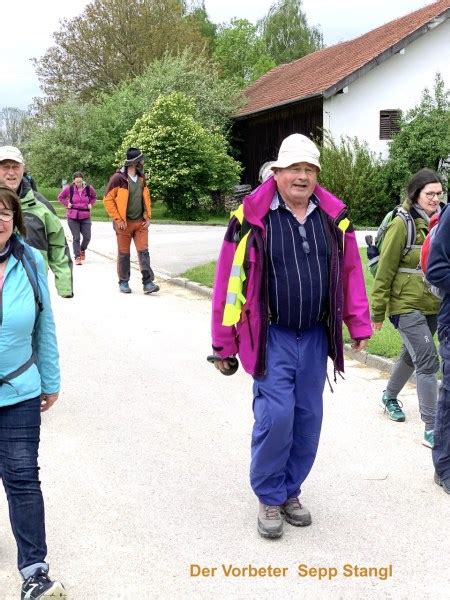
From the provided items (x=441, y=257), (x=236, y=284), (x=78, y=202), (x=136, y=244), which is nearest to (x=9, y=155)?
(x=236, y=284)

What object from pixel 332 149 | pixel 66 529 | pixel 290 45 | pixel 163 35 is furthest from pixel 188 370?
pixel 290 45

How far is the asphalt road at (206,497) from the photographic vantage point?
3.35m

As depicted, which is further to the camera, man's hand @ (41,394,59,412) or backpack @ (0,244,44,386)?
man's hand @ (41,394,59,412)

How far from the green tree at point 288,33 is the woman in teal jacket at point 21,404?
55.6 metres

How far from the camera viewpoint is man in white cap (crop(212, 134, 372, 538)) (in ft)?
11.9

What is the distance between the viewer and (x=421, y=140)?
81.5ft

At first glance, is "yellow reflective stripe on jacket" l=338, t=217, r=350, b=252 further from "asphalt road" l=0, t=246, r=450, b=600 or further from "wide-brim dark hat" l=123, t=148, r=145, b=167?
"wide-brim dark hat" l=123, t=148, r=145, b=167

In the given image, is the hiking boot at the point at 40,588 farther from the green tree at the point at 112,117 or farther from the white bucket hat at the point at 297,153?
the green tree at the point at 112,117

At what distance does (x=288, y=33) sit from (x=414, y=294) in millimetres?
55701

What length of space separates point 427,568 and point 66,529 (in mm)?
1822

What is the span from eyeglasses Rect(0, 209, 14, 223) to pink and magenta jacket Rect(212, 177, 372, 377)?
3.56 ft

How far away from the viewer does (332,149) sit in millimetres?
→ 25141

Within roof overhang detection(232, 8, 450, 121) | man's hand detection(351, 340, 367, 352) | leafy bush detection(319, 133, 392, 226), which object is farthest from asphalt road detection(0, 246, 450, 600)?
roof overhang detection(232, 8, 450, 121)

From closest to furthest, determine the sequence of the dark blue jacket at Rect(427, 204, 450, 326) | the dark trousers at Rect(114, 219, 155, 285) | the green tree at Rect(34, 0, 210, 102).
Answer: the dark blue jacket at Rect(427, 204, 450, 326)
the dark trousers at Rect(114, 219, 155, 285)
the green tree at Rect(34, 0, 210, 102)
